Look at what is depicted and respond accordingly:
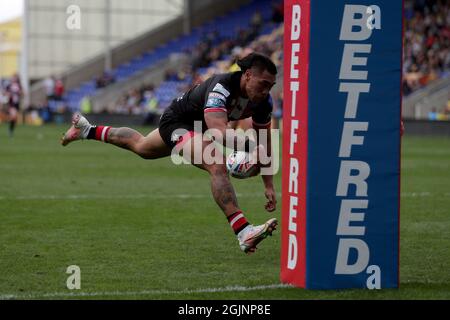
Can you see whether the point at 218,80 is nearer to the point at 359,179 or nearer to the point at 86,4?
the point at 359,179

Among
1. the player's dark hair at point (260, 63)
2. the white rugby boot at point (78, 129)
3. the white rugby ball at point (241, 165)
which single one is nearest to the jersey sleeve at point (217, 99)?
the player's dark hair at point (260, 63)

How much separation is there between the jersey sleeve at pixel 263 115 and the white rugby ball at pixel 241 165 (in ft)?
1.74

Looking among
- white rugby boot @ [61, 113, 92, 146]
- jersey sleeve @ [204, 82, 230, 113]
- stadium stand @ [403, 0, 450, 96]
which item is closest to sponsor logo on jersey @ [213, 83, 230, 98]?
jersey sleeve @ [204, 82, 230, 113]

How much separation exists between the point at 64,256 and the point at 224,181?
1767 millimetres

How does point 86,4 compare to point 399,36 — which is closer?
point 399,36

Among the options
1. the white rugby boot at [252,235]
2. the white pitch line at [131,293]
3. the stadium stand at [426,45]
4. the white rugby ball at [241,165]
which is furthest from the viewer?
the stadium stand at [426,45]

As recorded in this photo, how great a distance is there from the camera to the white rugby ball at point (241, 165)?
8.56 metres

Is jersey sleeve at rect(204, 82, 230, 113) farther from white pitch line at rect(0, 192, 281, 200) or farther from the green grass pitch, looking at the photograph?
white pitch line at rect(0, 192, 281, 200)

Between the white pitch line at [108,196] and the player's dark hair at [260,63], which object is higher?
the player's dark hair at [260,63]

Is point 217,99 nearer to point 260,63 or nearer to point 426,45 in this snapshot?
point 260,63

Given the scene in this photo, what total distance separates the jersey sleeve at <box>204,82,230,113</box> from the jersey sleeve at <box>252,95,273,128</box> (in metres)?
0.79

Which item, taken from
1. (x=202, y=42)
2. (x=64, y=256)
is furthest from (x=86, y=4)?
(x=64, y=256)

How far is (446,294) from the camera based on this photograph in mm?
6633

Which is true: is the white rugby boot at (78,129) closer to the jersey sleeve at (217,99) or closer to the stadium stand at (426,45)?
the jersey sleeve at (217,99)
